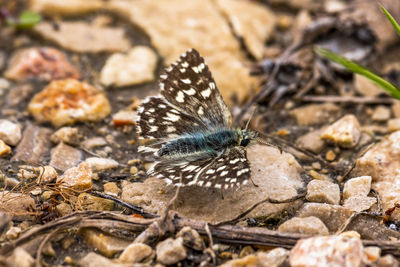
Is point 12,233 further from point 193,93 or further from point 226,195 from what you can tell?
point 193,93

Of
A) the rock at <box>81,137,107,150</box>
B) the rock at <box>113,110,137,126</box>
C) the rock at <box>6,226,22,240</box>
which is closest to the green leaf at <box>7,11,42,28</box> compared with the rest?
the rock at <box>113,110,137,126</box>

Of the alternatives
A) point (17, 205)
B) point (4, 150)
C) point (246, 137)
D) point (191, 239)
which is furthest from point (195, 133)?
point (4, 150)

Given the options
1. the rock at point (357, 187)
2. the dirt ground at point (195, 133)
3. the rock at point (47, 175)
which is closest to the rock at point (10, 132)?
the dirt ground at point (195, 133)

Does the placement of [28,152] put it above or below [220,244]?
above

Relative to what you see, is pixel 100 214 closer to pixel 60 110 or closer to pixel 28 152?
pixel 28 152

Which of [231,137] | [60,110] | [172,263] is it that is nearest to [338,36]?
[231,137]

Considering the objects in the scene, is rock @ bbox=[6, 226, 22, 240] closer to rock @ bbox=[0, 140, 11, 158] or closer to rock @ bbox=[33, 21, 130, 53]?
rock @ bbox=[0, 140, 11, 158]
